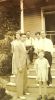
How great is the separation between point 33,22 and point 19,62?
16.6 ft

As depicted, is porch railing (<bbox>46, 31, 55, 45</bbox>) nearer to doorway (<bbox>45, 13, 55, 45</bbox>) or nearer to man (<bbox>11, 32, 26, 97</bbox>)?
doorway (<bbox>45, 13, 55, 45</bbox>)

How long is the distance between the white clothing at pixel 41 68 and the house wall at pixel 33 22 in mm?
4852

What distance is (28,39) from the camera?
12094mm

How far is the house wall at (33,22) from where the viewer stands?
49.7 feet

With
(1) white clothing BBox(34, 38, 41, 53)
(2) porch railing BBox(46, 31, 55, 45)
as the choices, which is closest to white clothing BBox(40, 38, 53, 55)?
(1) white clothing BBox(34, 38, 41, 53)

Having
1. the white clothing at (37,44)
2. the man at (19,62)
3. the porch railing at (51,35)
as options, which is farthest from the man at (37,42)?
the porch railing at (51,35)

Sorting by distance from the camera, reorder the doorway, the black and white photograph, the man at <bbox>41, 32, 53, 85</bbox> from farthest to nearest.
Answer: the doorway < the man at <bbox>41, 32, 53, 85</bbox> < the black and white photograph

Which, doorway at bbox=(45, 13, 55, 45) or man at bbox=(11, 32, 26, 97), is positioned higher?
doorway at bbox=(45, 13, 55, 45)

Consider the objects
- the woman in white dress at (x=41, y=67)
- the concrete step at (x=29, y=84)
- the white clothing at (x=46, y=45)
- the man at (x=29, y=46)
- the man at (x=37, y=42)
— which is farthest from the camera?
the man at (x=29, y=46)

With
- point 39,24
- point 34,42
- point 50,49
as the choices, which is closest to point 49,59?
point 50,49

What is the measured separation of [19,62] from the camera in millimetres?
10367

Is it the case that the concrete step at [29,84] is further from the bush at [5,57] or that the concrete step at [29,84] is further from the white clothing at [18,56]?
the white clothing at [18,56]

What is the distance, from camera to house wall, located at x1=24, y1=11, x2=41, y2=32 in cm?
1513

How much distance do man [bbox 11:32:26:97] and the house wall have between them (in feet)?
15.5
